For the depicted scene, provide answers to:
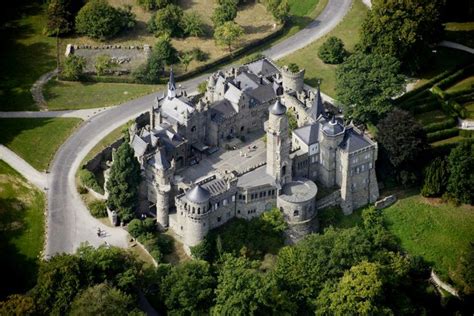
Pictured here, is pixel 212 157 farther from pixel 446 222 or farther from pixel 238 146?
pixel 446 222

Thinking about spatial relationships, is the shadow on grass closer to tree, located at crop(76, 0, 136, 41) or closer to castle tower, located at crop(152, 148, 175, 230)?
castle tower, located at crop(152, 148, 175, 230)

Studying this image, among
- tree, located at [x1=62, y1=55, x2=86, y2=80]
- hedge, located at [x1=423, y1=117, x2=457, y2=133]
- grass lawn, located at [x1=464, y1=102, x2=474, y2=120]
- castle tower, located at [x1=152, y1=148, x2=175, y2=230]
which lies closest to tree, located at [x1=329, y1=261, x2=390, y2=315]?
castle tower, located at [x1=152, y1=148, x2=175, y2=230]

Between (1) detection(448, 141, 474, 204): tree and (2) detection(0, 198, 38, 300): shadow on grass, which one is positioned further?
(1) detection(448, 141, 474, 204): tree

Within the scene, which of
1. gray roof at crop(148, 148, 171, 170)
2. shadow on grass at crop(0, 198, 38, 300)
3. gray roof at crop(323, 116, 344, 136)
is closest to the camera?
shadow on grass at crop(0, 198, 38, 300)

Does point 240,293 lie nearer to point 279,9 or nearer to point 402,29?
point 402,29

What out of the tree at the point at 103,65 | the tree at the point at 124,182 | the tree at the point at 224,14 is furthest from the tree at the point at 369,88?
the tree at the point at 103,65

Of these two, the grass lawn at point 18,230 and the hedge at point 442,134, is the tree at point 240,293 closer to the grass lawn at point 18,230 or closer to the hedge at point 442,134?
the grass lawn at point 18,230

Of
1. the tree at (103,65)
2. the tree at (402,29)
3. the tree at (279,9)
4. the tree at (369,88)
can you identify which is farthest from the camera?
the tree at (279,9)

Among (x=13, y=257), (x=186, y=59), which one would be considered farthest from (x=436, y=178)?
(x=13, y=257)
